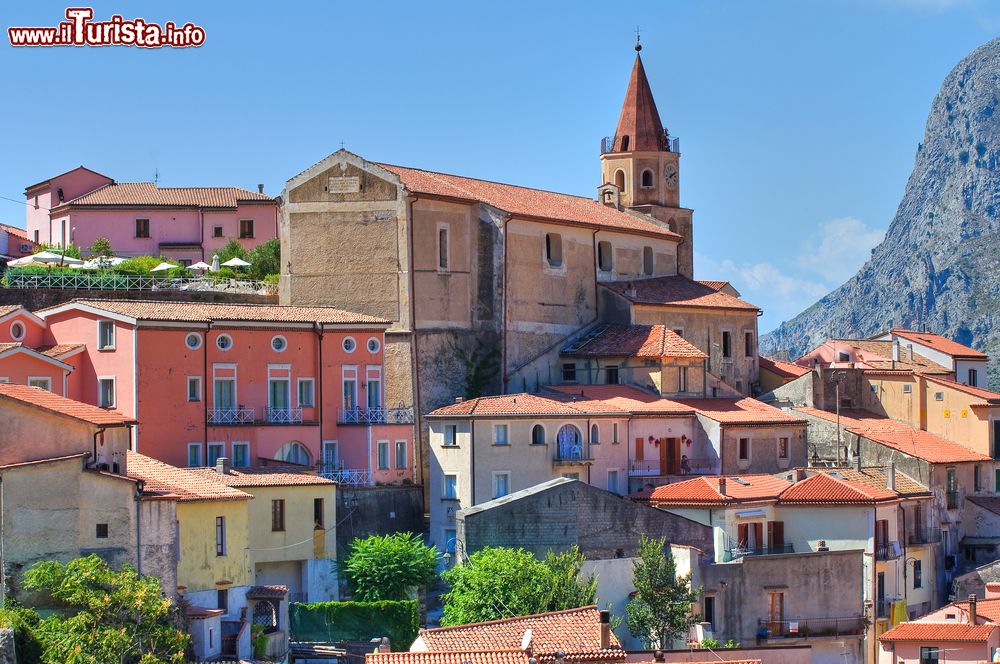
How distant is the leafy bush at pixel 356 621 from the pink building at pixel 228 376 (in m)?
6.97

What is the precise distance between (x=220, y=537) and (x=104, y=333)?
10382 mm

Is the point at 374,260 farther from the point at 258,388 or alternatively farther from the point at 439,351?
the point at 258,388

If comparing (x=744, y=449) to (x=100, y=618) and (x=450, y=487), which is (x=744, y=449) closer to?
(x=450, y=487)

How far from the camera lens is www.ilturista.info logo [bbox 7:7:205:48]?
45906 millimetres

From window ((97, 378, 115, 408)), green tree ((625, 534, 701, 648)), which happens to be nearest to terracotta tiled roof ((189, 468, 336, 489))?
window ((97, 378, 115, 408))

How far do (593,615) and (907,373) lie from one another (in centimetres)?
3595

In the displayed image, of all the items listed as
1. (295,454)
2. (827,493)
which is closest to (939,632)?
(827,493)

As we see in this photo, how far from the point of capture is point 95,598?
130 ft

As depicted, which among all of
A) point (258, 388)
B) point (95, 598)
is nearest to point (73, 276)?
point (258, 388)

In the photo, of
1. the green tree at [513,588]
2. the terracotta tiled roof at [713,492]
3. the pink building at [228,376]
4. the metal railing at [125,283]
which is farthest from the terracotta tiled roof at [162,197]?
the green tree at [513,588]

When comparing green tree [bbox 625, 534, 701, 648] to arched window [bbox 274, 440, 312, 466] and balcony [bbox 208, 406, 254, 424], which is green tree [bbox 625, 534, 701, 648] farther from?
balcony [bbox 208, 406, 254, 424]

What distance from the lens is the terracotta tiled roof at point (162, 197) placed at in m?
81.3

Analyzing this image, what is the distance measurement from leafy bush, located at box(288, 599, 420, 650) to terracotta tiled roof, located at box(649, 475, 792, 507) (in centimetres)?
1014

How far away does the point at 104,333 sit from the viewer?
54.1 metres
